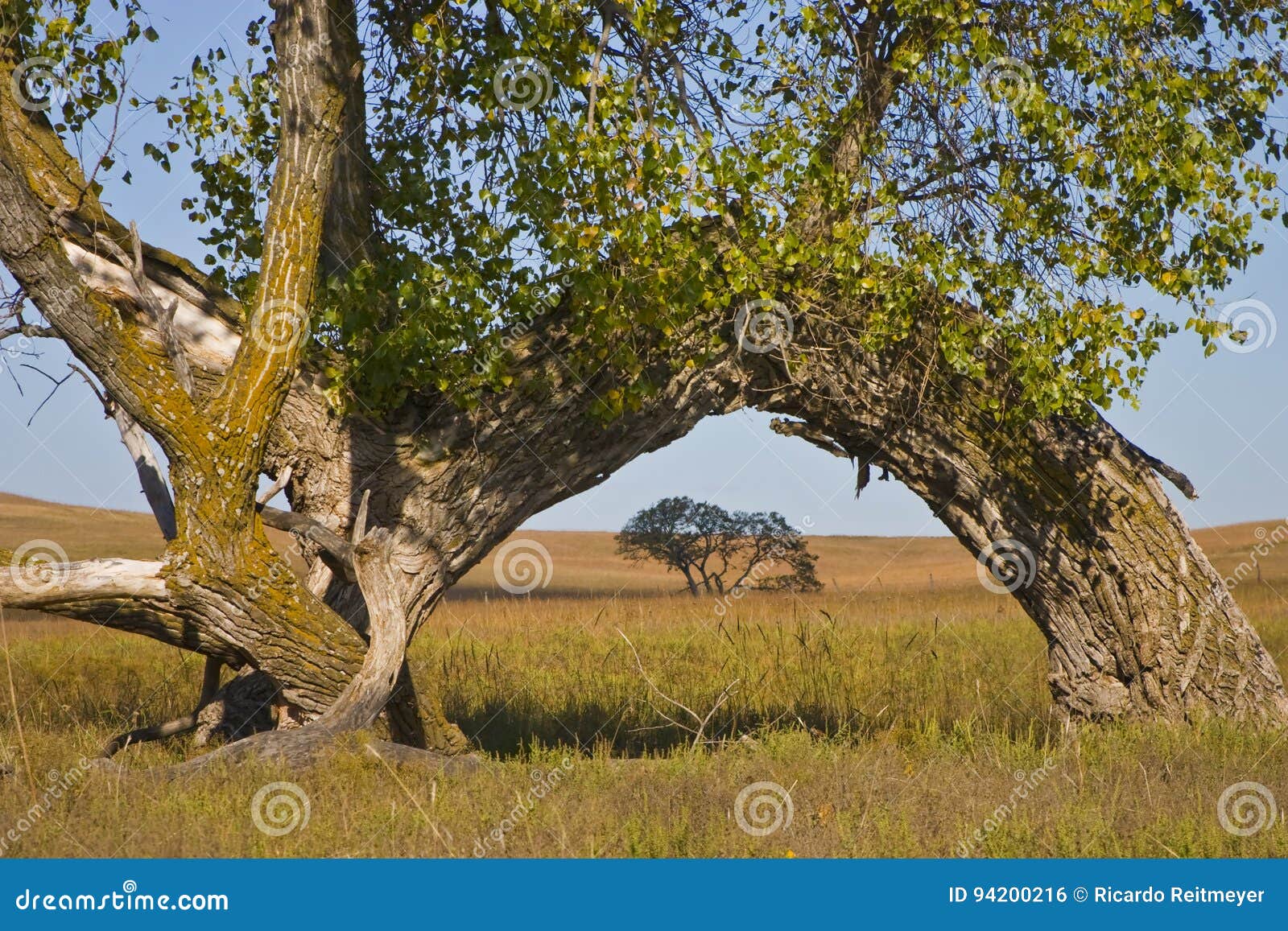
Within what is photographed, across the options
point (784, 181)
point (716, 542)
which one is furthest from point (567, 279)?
point (716, 542)

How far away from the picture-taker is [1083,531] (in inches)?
358

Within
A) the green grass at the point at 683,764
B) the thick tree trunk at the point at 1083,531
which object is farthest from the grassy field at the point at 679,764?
the thick tree trunk at the point at 1083,531

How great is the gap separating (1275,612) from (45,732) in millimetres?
20828

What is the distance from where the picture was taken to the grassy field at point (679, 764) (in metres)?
5.62

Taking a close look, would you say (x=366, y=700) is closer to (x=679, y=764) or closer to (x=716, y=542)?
(x=679, y=764)

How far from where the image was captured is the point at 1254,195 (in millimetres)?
7441

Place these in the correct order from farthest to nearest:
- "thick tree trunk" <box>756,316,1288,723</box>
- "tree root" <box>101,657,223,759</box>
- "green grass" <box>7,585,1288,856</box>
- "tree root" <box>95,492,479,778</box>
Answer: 1. "thick tree trunk" <box>756,316,1288,723</box>
2. "tree root" <box>101,657,223,759</box>
3. "tree root" <box>95,492,479,778</box>
4. "green grass" <box>7,585,1288,856</box>

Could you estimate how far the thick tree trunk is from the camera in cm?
891

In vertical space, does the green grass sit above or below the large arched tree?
below

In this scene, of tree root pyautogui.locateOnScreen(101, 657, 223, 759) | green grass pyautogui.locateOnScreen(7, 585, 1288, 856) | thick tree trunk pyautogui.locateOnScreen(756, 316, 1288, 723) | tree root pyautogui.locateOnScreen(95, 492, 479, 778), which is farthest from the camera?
thick tree trunk pyautogui.locateOnScreen(756, 316, 1288, 723)

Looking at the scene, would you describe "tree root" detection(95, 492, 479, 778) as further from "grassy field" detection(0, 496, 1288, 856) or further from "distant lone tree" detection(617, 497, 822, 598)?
"distant lone tree" detection(617, 497, 822, 598)

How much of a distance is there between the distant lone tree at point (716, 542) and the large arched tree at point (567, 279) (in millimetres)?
28718

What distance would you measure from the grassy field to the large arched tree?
116 centimetres

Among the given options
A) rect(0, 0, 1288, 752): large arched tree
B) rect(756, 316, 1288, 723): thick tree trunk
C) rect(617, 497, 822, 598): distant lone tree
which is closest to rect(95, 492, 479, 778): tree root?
rect(0, 0, 1288, 752): large arched tree
